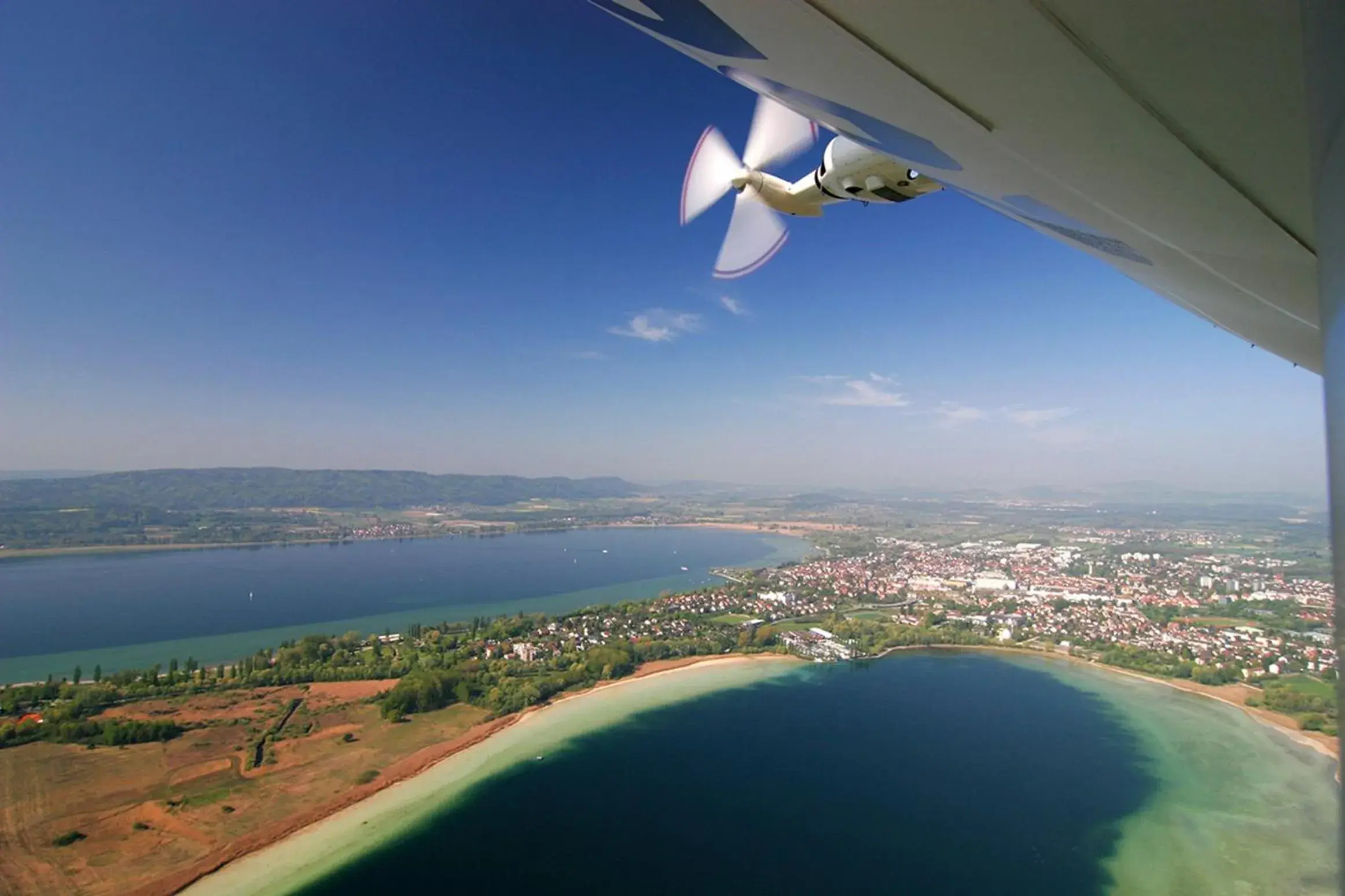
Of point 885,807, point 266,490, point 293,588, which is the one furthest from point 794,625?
point 266,490

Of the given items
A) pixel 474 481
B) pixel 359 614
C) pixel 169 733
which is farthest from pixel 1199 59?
pixel 474 481

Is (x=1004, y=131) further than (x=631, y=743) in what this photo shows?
No

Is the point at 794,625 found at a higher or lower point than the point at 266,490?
lower

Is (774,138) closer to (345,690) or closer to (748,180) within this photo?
(748,180)

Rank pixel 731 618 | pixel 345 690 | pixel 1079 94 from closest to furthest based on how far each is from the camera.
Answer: pixel 1079 94 → pixel 345 690 → pixel 731 618

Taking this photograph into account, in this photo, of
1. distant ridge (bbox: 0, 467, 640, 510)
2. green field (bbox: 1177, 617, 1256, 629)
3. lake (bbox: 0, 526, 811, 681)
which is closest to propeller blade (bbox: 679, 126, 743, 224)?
lake (bbox: 0, 526, 811, 681)

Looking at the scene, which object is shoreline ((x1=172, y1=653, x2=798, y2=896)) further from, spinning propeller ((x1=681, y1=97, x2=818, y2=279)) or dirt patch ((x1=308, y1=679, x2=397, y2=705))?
spinning propeller ((x1=681, y1=97, x2=818, y2=279))

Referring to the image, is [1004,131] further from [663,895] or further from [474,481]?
[474,481]
